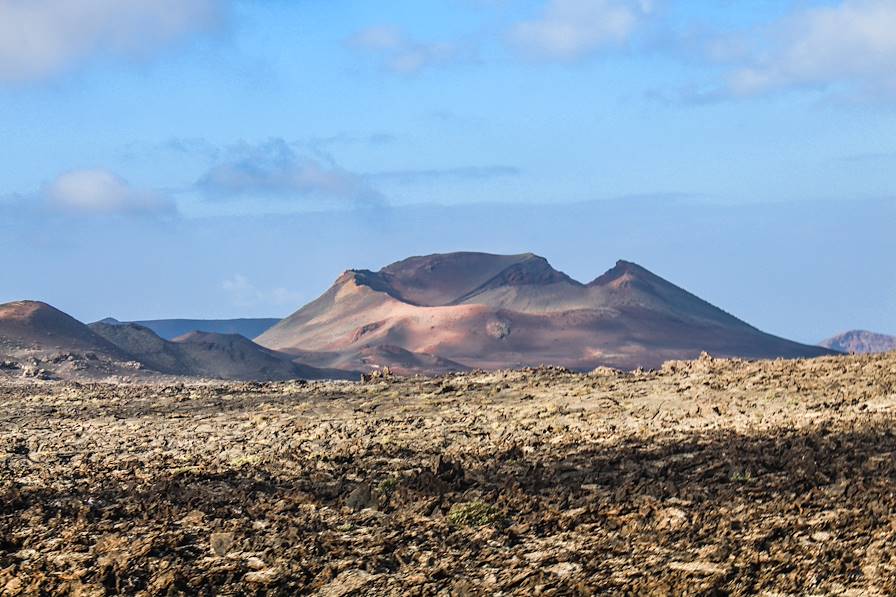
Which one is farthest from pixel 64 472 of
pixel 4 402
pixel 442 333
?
pixel 442 333

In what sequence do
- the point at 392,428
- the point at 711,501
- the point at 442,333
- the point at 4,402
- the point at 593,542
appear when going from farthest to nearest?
the point at 442,333 < the point at 4,402 < the point at 392,428 < the point at 711,501 < the point at 593,542

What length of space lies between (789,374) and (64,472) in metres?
17.5

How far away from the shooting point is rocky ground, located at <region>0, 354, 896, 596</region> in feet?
40.4

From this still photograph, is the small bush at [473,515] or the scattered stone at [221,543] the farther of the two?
the small bush at [473,515]

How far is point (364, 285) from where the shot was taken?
16650 cm

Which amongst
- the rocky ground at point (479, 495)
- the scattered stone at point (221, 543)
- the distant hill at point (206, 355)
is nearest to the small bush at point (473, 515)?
the rocky ground at point (479, 495)

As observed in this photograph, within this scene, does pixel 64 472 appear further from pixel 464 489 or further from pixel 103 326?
pixel 103 326

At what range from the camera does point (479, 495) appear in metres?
15.9

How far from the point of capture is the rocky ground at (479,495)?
12.3 m

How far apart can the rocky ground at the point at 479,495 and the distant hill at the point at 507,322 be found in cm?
7977

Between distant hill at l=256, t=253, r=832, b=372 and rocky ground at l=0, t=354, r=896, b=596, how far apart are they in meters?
79.8

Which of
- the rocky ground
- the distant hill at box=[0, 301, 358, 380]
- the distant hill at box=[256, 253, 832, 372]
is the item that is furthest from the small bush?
the distant hill at box=[256, 253, 832, 372]

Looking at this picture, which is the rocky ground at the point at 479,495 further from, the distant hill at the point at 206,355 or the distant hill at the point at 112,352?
the distant hill at the point at 206,355

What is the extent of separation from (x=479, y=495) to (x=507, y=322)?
121m
